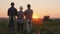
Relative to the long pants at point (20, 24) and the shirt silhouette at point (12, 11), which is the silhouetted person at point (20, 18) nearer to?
the long pants at point (20, 24)

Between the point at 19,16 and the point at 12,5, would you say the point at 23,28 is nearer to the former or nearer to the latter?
the point at 19,16

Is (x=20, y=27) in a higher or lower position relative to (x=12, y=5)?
lower

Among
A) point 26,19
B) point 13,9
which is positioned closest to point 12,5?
point 13,9

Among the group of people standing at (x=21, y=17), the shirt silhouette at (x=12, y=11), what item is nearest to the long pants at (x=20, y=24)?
the group of people standing at (x=21, y=17)

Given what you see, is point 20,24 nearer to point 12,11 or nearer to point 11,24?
point 11,24

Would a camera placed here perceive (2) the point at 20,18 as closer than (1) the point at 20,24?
Yes

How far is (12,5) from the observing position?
16.3m

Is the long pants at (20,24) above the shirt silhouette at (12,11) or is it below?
below

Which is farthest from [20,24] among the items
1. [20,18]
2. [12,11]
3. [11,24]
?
[12,11]

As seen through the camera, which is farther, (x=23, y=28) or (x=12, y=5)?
(x=23, y=28)

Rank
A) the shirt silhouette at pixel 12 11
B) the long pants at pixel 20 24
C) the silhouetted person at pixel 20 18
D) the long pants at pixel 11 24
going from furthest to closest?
the long pants at pixel 20 24 → the silhouetted person at pixel 20 18 → the long pants at pixel 11 24 → the shirt silhouette at pixel 12 11

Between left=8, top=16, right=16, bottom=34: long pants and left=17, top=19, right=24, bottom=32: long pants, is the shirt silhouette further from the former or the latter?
left=17, top=19, right=24, bottom=32: long pants

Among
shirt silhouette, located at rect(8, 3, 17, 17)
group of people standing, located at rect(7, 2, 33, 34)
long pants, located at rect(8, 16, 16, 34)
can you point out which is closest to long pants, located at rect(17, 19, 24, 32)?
group of people standing, located at rect(7, 2, 33, 34)

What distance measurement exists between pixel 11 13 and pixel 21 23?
46.5 inches
